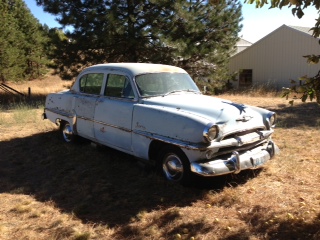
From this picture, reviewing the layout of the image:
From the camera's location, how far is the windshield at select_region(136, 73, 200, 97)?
551 cm

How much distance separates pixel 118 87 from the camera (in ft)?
18.9

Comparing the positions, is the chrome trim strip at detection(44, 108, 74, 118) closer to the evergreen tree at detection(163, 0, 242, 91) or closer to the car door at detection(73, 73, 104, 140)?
the car door at detection(73, 73, 104, 140)

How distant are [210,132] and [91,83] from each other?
2996 mm

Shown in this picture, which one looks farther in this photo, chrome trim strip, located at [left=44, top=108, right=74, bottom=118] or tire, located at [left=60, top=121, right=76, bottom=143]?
tire, located at [left=60, top=121, right=76, bottom=143]

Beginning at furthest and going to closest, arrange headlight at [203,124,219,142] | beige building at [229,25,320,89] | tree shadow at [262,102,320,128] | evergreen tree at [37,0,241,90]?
beige building at [229,25,320,89] → evergreen tree at [37,0,241,90] → tree shadow at [262,102,320,128] → headlight at [203,124,219,142]

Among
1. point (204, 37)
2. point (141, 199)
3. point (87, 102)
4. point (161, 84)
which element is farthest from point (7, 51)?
point (141, 199)

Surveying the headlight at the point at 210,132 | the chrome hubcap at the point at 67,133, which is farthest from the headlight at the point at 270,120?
the chrome hubcap at the point at 67,133

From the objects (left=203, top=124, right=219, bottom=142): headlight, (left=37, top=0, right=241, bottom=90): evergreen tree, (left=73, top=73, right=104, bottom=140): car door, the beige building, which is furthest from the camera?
the beige building

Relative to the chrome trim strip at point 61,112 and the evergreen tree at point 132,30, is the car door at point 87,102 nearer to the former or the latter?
the chrome trim strip at point 61,112

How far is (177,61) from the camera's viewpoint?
56.5 feet

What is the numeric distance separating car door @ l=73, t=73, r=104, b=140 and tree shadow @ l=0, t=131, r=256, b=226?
457mm

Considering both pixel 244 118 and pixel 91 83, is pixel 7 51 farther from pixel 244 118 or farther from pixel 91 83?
pixel 244 118


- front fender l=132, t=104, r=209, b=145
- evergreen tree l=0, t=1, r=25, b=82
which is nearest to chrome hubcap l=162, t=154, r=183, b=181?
front fender l=132, t=104, r=209, b=145

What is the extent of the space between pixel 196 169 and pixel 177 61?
13.4m
